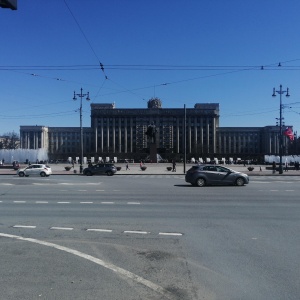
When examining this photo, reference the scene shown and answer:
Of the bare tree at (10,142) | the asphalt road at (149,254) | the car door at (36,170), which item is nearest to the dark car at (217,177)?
the asphalt road at (149,254)

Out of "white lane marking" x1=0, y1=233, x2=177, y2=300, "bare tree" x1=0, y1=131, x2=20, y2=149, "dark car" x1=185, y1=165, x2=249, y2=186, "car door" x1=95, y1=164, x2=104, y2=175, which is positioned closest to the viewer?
"white lane marking" x1=0, y1=233, x2=177, y2=300

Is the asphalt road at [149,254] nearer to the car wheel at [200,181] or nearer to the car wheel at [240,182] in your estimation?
the car wheel at [200,181]

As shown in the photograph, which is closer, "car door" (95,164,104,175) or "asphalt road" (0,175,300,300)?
"asphalt road" (0,175,300,300)

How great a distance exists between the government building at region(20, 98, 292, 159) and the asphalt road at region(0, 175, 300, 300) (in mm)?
139354

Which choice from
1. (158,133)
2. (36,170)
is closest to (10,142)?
(158,133)

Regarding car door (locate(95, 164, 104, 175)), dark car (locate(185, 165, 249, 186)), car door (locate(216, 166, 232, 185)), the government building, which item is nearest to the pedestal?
car door (locate(95, 164, 104, 175))

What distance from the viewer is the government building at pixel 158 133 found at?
15300 cm

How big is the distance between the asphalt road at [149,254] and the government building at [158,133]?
13935 centimetres

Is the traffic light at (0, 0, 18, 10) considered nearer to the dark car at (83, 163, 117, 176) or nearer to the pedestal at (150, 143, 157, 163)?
the dark car at (83, 163, 117, 176)

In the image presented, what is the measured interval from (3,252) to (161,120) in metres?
149

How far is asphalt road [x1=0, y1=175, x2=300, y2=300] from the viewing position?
5.02 metres

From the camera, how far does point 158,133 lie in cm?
15188

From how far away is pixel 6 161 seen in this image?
3460 inches

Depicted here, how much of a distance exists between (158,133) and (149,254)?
145m
